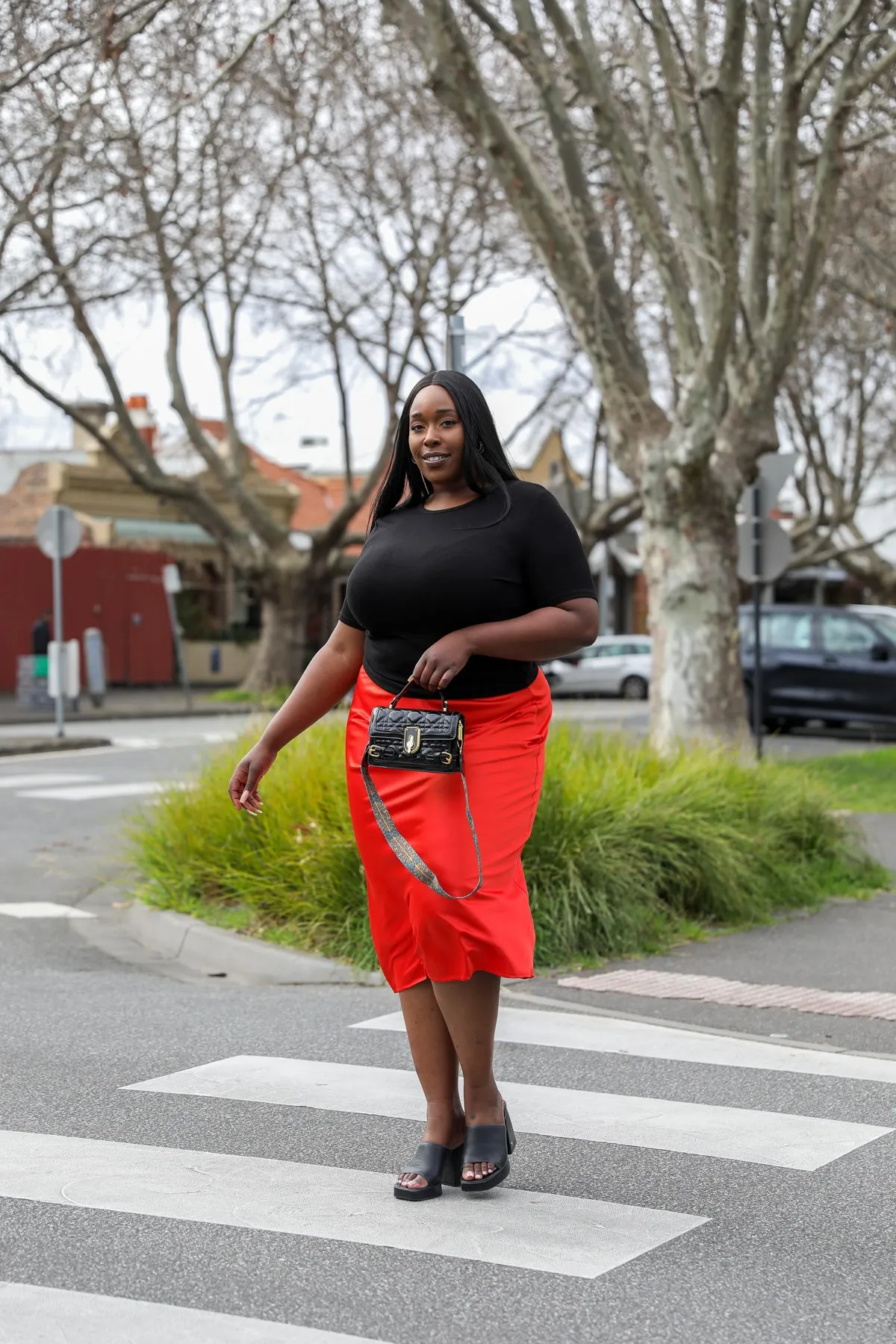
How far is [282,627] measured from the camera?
1275 inches

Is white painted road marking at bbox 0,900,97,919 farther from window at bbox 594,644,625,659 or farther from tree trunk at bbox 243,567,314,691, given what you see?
window at bbox 594,644,625,659

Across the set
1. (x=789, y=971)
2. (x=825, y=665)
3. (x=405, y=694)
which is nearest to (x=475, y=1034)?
(x=405, y=694)

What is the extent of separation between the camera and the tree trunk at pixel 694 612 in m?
14.3

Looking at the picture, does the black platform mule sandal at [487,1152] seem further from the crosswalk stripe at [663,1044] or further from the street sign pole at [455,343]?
the street sign pole at [455,343]

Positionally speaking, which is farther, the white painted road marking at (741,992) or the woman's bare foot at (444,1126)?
the white painted road marking at (741,992)

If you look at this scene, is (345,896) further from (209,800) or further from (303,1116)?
(303,1116)

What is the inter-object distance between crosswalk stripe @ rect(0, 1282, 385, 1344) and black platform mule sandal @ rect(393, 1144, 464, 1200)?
0.76 metres

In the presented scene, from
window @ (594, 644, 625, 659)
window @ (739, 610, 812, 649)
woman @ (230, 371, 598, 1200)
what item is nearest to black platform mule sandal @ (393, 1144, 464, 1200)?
woman @ (230, 371, 598, 1200)

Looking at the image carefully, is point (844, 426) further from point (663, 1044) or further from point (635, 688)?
point (663, 1044)

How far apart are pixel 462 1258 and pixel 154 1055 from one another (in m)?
2.29

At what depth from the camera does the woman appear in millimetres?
4027

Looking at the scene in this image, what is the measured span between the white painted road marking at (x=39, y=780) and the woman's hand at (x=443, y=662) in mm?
12428

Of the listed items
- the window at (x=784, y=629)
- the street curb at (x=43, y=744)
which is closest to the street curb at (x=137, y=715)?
the street curb at (x=43, y=744)

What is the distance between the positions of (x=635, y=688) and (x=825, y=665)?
13.5 metres
